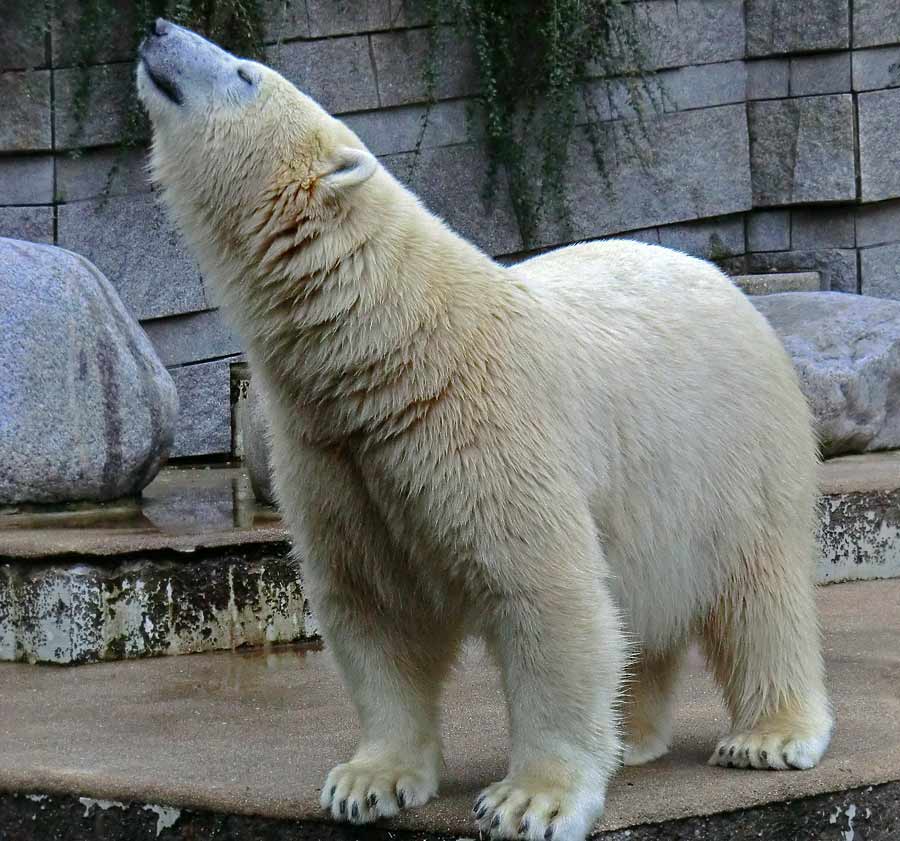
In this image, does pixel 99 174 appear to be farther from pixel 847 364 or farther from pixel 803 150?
pixel 803 150

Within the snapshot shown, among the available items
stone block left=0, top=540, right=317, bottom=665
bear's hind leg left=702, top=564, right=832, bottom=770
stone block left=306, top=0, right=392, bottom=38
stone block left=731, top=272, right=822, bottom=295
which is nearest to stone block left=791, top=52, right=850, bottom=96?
stone block left=731, top=272, right=822, bottom=295

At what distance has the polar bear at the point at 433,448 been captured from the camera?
2449 millimetres

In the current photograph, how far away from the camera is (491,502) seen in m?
2.44

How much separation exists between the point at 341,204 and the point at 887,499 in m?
3.04

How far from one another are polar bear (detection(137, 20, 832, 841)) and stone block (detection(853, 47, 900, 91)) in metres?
5.51

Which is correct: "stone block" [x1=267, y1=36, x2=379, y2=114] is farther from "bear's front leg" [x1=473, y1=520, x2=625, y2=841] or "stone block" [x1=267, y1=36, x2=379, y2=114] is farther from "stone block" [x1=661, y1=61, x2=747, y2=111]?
"bear's front leg" [x1=473, y1=520, x2=625, y2=841]

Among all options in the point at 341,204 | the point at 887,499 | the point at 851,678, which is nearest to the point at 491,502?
the point at 341,204

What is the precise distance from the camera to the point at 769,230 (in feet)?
26.8

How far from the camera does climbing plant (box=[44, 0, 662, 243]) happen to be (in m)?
7.02

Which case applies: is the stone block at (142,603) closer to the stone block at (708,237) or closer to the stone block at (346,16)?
the stone block at (346,16)

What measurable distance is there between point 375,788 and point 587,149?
220 inches

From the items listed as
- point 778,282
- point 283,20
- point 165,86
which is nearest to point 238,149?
point 165,86

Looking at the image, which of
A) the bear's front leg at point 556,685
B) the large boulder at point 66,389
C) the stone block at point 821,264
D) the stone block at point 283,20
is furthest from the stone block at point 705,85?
the bear's front leg at point 556,685

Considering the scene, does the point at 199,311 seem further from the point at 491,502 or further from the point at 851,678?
the point at 491,502
